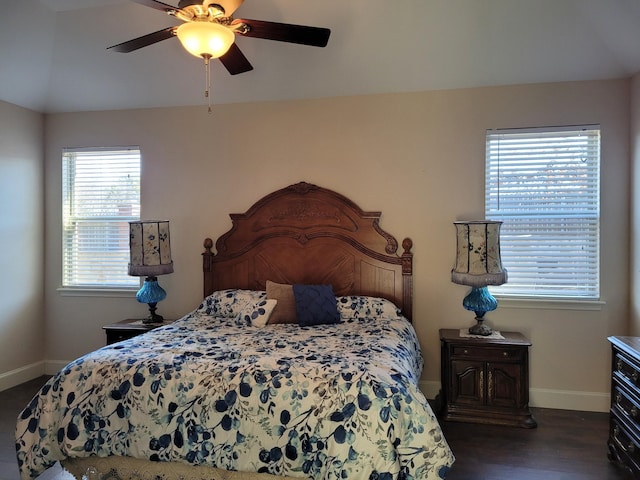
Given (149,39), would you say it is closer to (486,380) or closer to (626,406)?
(486,380)

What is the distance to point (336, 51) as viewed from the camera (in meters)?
3.38

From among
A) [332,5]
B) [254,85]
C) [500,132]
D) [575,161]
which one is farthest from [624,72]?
[254,85]

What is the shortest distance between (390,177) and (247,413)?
2415 millimetres

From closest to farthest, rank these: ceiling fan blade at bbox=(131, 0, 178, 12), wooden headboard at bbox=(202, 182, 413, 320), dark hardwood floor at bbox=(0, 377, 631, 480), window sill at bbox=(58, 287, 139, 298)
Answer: ceiling fan blade at bbox=(131, 0, 178, 12), dark hardwood floor at bbox=(0, 377, 631, 480), wooden headboard at bbox=(202, 182, 413, 320), window sill at bbox=(58, 287, 139, 298)

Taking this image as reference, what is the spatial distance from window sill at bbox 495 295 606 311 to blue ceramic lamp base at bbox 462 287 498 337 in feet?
0.89

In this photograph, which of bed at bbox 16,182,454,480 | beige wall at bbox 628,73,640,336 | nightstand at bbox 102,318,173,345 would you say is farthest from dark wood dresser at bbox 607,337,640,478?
nightstand at bbox 102,318,173,345

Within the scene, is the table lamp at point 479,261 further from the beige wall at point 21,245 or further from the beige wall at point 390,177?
the beige wall at point 21,245

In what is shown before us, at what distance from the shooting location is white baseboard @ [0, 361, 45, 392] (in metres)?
3.74

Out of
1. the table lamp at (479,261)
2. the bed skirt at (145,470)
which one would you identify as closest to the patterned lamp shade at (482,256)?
the table lamp at (479,261)

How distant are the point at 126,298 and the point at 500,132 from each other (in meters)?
3.87

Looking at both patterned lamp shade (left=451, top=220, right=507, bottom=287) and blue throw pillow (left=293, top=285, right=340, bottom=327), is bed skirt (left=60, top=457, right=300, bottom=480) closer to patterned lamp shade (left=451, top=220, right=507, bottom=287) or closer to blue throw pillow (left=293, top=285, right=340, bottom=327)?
blue throw pillow (left=293, top=285, right=340, bottom=327)

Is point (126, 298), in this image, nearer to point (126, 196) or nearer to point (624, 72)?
point (126, 196)

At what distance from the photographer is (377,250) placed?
3633 mm

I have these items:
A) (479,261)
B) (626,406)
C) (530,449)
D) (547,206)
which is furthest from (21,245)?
(626,406)
